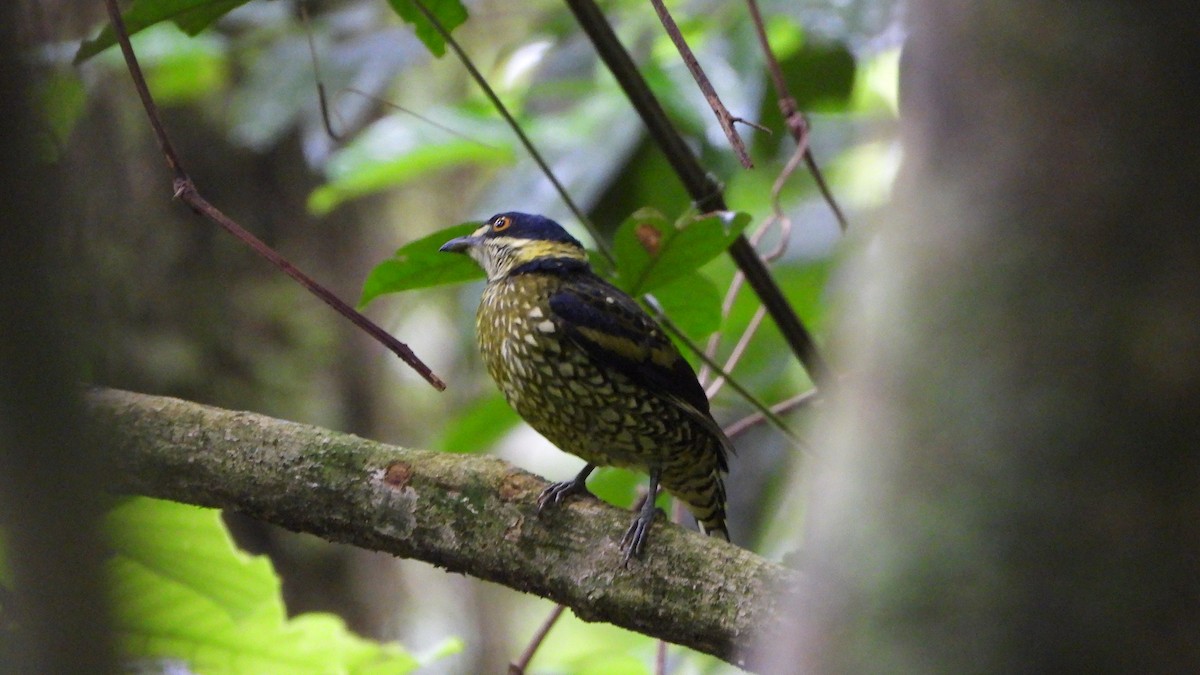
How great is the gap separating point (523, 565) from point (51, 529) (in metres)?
1.76

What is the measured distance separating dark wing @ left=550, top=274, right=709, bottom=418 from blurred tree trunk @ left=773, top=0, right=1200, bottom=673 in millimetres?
2295

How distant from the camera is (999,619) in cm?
95

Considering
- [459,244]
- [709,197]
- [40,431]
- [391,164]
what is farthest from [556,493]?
[391,164]

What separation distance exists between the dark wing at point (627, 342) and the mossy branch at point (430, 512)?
0.80 metres

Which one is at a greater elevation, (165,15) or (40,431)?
(165,15)

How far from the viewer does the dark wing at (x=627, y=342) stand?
3391 millimetres

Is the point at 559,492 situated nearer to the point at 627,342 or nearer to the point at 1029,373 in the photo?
the point at 627,342

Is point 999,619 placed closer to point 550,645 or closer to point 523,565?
point 523,565

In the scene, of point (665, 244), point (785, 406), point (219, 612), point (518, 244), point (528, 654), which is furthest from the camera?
point (518, 244)

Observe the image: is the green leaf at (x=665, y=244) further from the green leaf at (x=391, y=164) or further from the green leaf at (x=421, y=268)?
the green leaf at (x=391, y=164)

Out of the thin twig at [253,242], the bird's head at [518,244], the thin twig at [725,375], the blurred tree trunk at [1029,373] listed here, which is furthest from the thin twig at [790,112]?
the blurred tree trunk at [1029,373]

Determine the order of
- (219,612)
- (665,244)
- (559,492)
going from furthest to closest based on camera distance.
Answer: (665,244) < (219,612) < (559,492)

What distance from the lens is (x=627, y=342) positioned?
11.1 ft

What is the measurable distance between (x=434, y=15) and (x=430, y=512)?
4.84 feet
